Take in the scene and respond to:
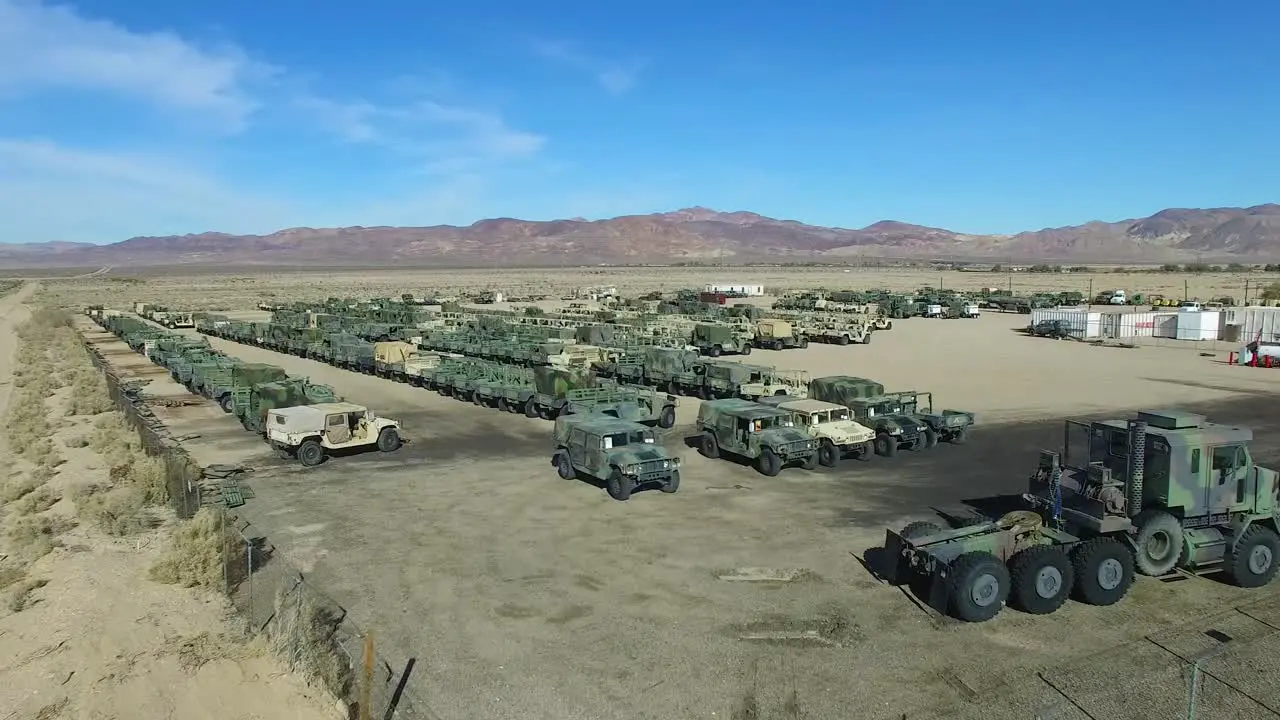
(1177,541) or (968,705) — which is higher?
(1177,541)

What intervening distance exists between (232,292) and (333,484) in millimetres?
119516

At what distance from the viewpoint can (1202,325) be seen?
183 feet

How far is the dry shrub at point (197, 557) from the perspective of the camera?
14.8 m

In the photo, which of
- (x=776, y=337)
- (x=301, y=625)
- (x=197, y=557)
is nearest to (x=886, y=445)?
(x=301, y=625)

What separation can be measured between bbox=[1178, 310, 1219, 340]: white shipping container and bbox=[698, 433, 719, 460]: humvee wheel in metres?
45.6

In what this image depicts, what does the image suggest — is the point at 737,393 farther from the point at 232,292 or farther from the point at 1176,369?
the point at 232,292

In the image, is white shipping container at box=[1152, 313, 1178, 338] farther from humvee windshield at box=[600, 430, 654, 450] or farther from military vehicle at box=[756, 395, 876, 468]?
humvee windshield at box=[600, 430, 654, 450]

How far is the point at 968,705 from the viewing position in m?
10.9

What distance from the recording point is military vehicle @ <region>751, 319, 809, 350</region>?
181 feet

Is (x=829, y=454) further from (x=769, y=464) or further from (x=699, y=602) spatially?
(x=699, y=602)

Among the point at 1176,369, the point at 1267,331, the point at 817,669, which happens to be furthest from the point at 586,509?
the point at 1267,331

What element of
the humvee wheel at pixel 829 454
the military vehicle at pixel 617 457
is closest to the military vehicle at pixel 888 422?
the humvee wheel at pixel 829 454

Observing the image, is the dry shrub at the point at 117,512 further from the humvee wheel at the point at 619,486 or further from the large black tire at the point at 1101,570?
the large black tire at the point at 1101,570

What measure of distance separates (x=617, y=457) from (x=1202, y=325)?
50.7 m
